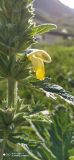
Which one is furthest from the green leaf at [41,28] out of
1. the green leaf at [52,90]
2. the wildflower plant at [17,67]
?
A: the green leaf at [52,90]

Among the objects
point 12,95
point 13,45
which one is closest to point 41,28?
point 13,45

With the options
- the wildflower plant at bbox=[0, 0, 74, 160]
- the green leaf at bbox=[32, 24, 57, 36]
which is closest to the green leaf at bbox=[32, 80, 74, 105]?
the wildflower plant at bbox=[0, 0, 74, 160]

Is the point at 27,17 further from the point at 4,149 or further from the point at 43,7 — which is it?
the point at 43,7

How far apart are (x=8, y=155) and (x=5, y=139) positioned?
0.06 meters

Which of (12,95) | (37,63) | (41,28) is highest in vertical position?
(41,28)

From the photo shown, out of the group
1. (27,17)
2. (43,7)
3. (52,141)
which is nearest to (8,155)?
(27,17)

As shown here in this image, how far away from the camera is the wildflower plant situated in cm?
147

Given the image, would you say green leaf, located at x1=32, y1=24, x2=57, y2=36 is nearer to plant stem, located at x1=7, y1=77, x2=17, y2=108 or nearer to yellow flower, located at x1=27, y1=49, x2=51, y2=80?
yellow flower, located at x1=27, y1=49, x2=51, y2=80

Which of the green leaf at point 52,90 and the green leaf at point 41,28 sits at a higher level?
the green leaf at point 41,28

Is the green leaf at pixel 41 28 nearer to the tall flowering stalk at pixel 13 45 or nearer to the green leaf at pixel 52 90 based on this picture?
the tall flowering stalk at pixel 13 45

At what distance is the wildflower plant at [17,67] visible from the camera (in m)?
1.47

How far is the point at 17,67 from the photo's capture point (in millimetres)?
1560

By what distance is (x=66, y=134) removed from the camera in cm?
213

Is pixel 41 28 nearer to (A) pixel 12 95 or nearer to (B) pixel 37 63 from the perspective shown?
(B) pixel 37 63
